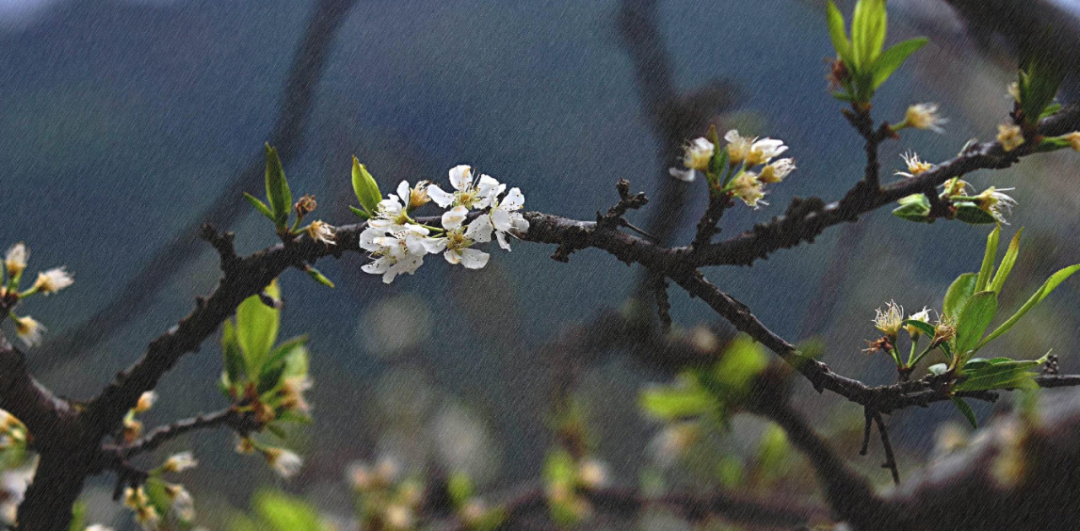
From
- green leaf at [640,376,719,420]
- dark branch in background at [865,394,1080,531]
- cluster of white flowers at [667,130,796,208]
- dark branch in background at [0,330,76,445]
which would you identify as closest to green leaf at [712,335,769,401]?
green leaf at [640,376,719,420]

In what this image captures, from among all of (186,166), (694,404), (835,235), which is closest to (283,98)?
(694,404)

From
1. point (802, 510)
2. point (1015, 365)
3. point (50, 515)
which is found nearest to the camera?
point (1015, 365)

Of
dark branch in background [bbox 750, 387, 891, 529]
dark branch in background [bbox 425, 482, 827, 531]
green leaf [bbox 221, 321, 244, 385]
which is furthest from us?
dark branch in background [bbox 425, 482, 827, 531]

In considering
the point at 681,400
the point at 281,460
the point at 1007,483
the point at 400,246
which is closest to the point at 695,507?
the point at 681,400

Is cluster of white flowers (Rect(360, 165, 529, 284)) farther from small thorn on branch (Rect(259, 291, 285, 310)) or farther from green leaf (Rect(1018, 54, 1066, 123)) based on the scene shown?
green leaf (Rect(1018, 54, 1066, 123))

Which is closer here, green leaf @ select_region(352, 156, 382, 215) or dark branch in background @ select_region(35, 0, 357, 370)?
green leaf @ select_region(352, 156, 382, 215)

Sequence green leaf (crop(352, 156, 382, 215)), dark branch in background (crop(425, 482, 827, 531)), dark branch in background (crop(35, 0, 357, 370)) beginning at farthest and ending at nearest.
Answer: dark branch in background (crop(35, 0, 357, 370)), dark branch in background (crop(425, 482, 827, 531)), green leaf (crop(352, 156, 382, 215))

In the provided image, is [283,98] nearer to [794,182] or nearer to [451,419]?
[451,419]
